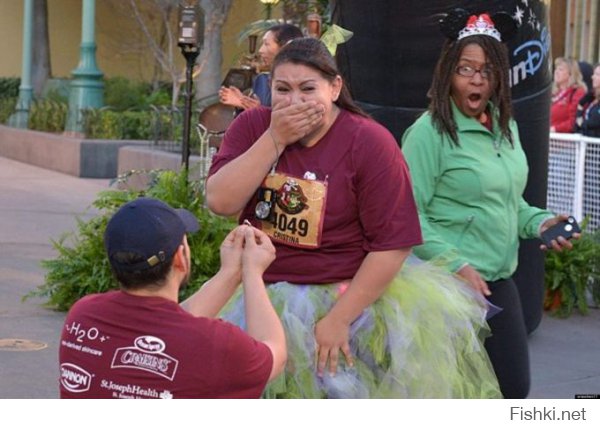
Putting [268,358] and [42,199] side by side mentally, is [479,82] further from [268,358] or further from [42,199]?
[42,199]

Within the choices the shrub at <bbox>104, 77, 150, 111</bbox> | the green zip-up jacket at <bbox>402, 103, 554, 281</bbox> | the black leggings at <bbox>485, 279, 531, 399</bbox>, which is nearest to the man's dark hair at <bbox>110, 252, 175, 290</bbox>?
the green zip-up jacket at <bbox>402, 103, 554, 281</bbox>

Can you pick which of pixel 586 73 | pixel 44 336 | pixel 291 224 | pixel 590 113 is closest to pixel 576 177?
pixel 590 113

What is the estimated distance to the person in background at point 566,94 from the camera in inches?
503

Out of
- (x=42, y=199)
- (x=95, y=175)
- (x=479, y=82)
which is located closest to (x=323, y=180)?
(x=479, y=82)

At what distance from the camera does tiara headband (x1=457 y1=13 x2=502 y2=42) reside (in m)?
4.61

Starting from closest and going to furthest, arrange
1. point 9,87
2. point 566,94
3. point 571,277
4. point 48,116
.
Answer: point 571,277, point 566,94, point 48,116, point 9,87

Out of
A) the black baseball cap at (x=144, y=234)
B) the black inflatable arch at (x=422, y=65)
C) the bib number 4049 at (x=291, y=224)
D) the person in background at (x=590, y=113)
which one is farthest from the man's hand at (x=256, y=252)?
the person in background at (x=590, y=113)

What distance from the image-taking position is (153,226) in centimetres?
313

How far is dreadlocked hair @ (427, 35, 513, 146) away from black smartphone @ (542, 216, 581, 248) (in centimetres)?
35

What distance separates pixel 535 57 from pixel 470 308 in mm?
3370

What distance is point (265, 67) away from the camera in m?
8.88

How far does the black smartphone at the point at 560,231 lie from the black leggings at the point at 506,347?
24cm

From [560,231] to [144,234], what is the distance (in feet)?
6.54

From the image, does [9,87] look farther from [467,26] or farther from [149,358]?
[149,358]
